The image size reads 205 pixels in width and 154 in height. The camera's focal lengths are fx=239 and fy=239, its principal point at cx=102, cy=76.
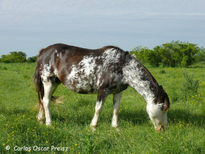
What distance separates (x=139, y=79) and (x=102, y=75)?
0.85 metres

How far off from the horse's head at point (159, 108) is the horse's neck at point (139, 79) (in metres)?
0.11

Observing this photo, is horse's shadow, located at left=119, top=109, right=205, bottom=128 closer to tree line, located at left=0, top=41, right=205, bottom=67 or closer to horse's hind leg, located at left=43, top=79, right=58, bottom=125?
horse's hind leg, located at left=43, top=79, right=58, bottom=125

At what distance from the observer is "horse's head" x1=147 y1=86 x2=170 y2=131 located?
5141 millimetres

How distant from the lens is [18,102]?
9.62 m

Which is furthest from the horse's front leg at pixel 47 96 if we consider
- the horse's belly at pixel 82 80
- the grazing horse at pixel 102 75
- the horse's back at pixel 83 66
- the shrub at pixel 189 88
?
the shrub at pixel 189 88

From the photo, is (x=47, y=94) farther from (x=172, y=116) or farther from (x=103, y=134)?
(x=172, y=116)

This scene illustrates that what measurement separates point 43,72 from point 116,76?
2.06 metres

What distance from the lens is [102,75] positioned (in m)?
5.51

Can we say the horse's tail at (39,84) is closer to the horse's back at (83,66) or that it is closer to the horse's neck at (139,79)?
the horse's back at (83,66)

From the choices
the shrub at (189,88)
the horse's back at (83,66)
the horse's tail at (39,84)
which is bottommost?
the shrub at (189,88)

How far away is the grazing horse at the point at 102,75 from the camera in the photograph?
17.2ft

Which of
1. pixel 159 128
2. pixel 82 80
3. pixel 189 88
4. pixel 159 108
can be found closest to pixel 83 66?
pixel 82 80

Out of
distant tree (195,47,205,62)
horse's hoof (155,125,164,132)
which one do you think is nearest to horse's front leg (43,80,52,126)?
horse's hoof (155,125,164,132)

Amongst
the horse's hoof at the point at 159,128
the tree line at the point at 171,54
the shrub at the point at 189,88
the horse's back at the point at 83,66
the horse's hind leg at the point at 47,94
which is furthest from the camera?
the tree line at the point at 171,54
